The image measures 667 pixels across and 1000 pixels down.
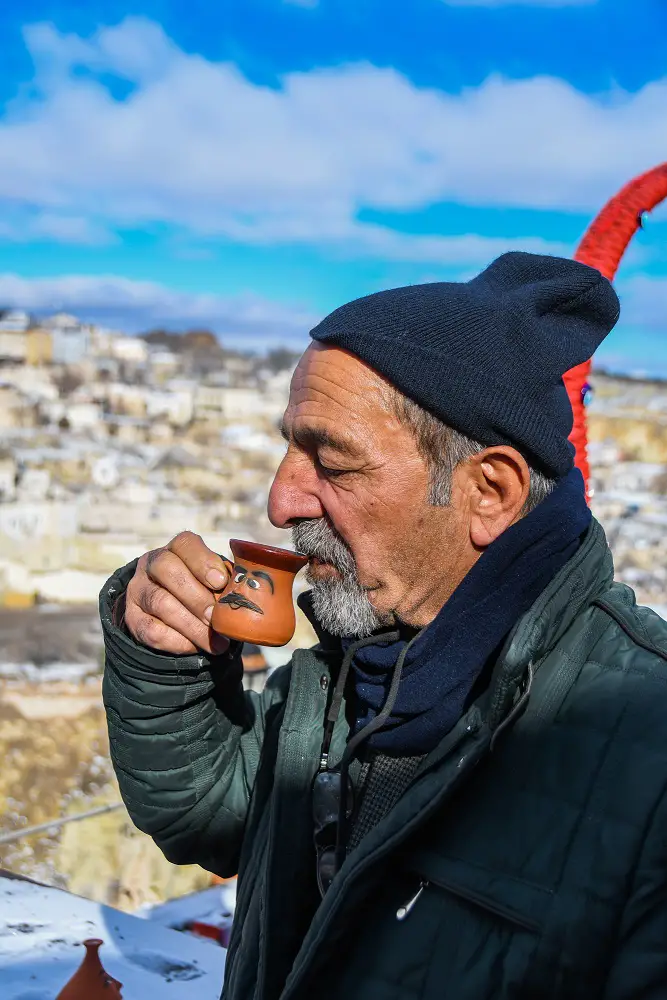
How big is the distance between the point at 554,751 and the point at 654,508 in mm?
30481

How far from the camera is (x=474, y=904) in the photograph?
0.96 metres

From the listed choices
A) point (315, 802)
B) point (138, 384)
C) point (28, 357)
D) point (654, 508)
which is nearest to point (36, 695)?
point (315, 802)

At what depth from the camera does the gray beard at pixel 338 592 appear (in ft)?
4.01

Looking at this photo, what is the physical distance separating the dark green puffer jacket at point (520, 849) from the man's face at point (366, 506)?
181mm

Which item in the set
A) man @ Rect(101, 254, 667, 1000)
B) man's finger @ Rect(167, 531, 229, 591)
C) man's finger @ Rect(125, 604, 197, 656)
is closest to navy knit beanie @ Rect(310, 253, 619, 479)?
man @ Rect(101, 254, 667, 1000)

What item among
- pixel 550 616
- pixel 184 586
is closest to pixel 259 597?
pixel 184 586

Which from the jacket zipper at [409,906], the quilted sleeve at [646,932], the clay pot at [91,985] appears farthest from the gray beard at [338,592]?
the clay pot at [91,985]

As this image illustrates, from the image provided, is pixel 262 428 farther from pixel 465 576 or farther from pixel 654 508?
pixel 465 576

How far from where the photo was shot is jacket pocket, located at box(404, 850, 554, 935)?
919mm

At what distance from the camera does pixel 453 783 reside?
0.99m

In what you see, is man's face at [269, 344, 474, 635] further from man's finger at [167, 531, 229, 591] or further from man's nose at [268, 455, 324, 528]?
man's finger at [167, 531, 229, 591]

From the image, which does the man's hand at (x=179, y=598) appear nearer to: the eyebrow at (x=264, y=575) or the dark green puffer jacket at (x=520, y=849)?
the eyebrow at (x=264, y=575)

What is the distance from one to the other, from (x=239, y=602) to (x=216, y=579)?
7 centimetres

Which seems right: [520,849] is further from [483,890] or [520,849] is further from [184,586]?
[184,586]
